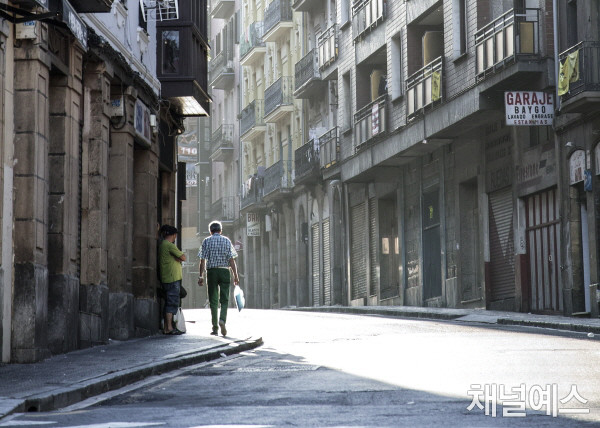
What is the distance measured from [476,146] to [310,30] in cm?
1919

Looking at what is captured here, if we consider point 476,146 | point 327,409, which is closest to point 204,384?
point 327,409

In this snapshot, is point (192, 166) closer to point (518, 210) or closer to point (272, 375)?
point (518, 210)

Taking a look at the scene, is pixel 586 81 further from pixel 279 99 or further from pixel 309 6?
pixel 279 99

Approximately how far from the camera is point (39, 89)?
1675 cm

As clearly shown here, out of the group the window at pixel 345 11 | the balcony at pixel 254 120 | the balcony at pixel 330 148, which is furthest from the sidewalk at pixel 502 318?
the balcony at pixel 254 120

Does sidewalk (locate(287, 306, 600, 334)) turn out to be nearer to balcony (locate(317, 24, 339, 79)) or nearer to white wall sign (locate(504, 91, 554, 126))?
white wall sign (locate(504, 91, 554, 126))

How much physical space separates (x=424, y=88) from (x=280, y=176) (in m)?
20.3

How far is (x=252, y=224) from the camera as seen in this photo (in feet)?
211

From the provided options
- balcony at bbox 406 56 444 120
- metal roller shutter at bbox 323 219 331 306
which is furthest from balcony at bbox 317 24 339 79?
balcony at bbox 406 56 444 120

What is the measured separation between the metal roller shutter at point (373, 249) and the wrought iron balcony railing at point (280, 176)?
1073 centimetres

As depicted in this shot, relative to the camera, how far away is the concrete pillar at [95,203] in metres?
20.0

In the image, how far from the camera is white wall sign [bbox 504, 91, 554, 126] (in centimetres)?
3041

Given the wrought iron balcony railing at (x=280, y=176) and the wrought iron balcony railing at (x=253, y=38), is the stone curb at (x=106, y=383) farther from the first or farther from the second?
the wrought iron balcony railing at (x=253, y=38)

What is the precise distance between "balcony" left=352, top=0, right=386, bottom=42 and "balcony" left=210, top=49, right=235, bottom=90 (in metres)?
25.7
